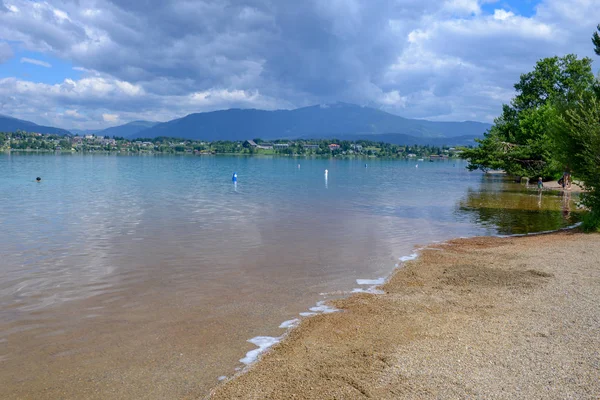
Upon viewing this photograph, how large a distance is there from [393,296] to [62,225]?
76.6 feet

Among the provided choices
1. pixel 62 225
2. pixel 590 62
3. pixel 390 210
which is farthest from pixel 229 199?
pixel 590 62

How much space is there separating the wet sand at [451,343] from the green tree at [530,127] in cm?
4625

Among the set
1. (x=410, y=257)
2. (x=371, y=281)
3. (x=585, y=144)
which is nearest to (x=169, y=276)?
(x=371, y=281)

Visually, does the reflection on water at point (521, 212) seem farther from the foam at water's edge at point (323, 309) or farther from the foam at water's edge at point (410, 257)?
the foam at water's edge at point (323, 309)

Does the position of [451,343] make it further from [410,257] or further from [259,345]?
[410,257]

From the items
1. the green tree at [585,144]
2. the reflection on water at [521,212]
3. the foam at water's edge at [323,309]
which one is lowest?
the foam at water's edge at [323,309]

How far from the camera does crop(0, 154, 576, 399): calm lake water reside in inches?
408

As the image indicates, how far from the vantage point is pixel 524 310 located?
514 inches

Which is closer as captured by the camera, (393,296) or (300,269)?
(393,296)

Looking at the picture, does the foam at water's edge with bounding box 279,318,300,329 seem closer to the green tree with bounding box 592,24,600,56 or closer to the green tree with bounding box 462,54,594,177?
the green tree with bounding box 592,24,600,56

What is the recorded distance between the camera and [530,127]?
72188 millimetres

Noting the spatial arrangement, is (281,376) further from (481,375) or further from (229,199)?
(229,199)

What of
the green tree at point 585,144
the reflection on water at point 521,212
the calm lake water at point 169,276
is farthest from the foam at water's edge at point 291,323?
the green tree at point 585,144

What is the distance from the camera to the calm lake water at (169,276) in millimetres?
10359
